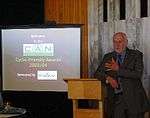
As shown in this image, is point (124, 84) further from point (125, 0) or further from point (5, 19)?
point (5, 19)

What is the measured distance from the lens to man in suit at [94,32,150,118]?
17.0 feet

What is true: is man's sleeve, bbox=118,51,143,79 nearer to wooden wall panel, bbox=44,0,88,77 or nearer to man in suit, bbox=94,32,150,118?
man in suit, bbox=94,32,150,118

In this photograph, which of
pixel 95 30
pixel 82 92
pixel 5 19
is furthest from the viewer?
pixel 5 19

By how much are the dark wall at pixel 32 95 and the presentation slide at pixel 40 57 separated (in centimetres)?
14

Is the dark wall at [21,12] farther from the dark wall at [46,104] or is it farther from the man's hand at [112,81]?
the man's hand at [112,81]

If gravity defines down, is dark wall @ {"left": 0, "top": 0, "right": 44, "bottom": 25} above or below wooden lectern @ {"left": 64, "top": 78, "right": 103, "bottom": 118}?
above

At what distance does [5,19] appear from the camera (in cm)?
686

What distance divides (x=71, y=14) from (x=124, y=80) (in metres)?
1.78

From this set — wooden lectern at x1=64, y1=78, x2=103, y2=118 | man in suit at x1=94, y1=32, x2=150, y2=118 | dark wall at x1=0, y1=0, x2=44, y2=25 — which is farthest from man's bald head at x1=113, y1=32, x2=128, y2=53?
dark wall at x1=0, y1=0, x2=44, y2=25

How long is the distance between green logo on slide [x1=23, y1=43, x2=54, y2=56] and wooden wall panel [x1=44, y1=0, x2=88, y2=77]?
20.0 inches

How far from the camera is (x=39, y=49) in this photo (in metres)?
6.24

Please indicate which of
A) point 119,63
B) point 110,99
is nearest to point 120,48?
point 119,63

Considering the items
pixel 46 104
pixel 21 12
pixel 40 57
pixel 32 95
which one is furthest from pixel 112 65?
pixel 21 12

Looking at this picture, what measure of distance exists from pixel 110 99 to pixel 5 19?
237cm
